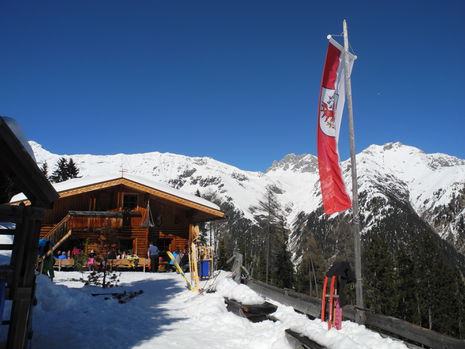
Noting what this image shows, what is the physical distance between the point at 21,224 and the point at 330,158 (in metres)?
6.75

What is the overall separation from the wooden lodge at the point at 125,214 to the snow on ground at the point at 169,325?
39.1 ft

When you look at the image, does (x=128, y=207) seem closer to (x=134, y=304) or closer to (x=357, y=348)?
(x=134, y=304)

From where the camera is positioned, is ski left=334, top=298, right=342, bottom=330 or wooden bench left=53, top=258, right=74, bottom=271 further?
wooden bench left=53, top=258, right=74, bottom=271

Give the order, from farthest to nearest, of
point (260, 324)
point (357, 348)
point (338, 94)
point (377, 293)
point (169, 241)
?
point (377, 293) < point (169, 241) < point (338, 94) < point (260, 324) < point (357, 348)

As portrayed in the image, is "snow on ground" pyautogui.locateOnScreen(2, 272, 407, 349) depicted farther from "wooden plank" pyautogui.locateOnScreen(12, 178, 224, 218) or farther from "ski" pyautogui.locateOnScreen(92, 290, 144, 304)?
"wooden plank" pyautogui.locateOnScreen(12, 178, 224, 218)

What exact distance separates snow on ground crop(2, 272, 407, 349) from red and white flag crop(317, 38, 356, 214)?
9.47 ft

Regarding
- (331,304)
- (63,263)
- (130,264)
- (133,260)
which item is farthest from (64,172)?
(331,304)

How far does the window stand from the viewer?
25294 mm

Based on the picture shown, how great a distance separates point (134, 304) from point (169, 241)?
50.7ft

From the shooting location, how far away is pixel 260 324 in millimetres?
8625

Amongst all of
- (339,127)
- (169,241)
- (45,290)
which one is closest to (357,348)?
(339,127)

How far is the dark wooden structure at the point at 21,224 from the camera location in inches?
186

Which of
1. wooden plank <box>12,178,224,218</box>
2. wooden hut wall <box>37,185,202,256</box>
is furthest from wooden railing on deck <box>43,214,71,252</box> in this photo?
wooden plank <box>12,178,224,218</box>

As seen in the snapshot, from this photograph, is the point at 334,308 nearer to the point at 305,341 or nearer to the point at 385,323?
the point at 385,323
